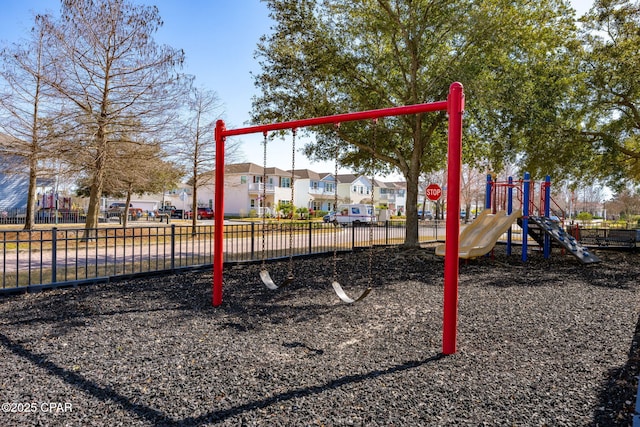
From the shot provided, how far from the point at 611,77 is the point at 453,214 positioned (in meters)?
14.3

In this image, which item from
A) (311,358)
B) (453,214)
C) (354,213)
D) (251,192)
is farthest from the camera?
(251,192)

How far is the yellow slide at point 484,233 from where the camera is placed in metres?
11.9

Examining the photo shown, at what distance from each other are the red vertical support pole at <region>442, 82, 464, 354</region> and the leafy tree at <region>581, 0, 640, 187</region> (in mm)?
13059

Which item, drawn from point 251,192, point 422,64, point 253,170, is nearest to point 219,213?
point 422,64

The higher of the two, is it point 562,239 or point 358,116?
point 358,116

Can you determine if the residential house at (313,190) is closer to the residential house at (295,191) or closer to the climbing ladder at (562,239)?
the residential house at (295,191)

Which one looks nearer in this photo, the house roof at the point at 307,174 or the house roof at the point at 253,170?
the house roof at the point at 253,170

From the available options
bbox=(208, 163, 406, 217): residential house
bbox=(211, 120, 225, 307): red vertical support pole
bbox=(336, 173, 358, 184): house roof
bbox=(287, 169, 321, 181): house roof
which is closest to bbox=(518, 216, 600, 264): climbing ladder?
bbox=(211, 120, 225, 307): red vertical support pole

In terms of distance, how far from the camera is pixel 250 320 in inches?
237

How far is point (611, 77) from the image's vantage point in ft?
48.7

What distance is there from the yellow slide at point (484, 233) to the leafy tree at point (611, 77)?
5.15 m

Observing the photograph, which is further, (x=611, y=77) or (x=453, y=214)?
(x=611, y=77)

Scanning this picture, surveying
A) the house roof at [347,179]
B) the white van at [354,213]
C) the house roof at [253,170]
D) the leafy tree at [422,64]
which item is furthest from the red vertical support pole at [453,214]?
the house roof at [347,179]

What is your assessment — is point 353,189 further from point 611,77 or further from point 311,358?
point 311,358
